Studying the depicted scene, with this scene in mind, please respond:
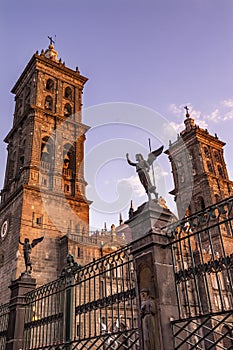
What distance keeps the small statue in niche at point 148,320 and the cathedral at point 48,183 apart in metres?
18.5

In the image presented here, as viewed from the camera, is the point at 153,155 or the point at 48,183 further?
the point at 48,183

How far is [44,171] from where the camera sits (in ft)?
91.6

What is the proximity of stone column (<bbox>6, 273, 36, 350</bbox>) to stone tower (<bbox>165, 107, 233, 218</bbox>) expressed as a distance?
31894 millimetres

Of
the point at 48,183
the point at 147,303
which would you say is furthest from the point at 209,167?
the point at 147,303

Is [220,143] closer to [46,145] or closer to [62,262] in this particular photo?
[46,145]

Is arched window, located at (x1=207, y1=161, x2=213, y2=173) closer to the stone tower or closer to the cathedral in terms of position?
the stone tower

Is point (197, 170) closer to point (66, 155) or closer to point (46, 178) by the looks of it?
point (66, 155)

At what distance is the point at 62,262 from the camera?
2439 centimetres

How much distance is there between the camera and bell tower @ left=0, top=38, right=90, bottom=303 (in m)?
24.7

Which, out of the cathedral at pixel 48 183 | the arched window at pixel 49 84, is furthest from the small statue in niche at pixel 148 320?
the arched window at pixel 49 84

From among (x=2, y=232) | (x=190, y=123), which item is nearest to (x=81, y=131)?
(x=2, y=232)

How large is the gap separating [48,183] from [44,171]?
1.10 metres

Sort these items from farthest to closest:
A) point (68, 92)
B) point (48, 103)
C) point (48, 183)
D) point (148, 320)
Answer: point (68, 92)
point (48, 103)
point (48, 183)
point (148, 320)

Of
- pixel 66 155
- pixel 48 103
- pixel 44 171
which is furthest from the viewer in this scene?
pixel 48 103
